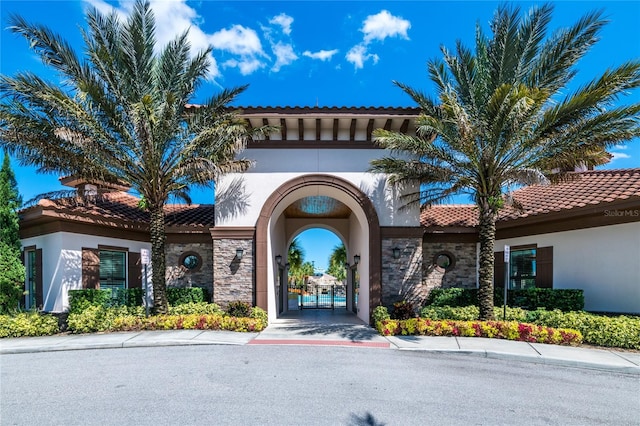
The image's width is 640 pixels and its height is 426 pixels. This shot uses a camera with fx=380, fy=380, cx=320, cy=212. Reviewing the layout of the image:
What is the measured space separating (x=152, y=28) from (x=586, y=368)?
571 inches

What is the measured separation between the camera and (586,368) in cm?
805

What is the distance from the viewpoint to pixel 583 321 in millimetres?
10156

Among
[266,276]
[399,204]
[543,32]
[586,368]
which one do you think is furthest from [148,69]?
[586,368]

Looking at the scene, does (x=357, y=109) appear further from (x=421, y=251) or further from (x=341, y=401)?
(x=341, y=401)

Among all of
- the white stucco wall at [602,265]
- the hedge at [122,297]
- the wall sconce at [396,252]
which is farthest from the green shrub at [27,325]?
the white stucco wall at [602,265]

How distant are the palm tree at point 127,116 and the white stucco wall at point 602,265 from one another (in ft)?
36.1

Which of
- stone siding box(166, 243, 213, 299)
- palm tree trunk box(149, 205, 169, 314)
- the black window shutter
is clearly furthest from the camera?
stone siding box(166, 243, 213, 299)

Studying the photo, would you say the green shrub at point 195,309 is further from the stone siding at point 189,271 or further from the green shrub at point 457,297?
the green shrub at point 457,297

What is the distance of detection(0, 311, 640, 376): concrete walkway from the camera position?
8438mm

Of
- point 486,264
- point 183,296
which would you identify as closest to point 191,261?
point 183,296

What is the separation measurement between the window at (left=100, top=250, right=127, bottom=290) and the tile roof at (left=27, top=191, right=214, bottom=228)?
1.44 metres

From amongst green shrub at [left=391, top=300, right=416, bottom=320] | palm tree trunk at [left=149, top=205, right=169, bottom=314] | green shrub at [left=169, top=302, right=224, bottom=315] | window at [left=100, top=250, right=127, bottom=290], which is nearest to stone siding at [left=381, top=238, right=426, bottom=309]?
green shrub at [left=391, top=300, right=416, bottom=320]

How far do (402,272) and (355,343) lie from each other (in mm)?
3996

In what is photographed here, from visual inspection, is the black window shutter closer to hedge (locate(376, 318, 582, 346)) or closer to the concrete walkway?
hedge (locate(376, 318, 582, 346))
